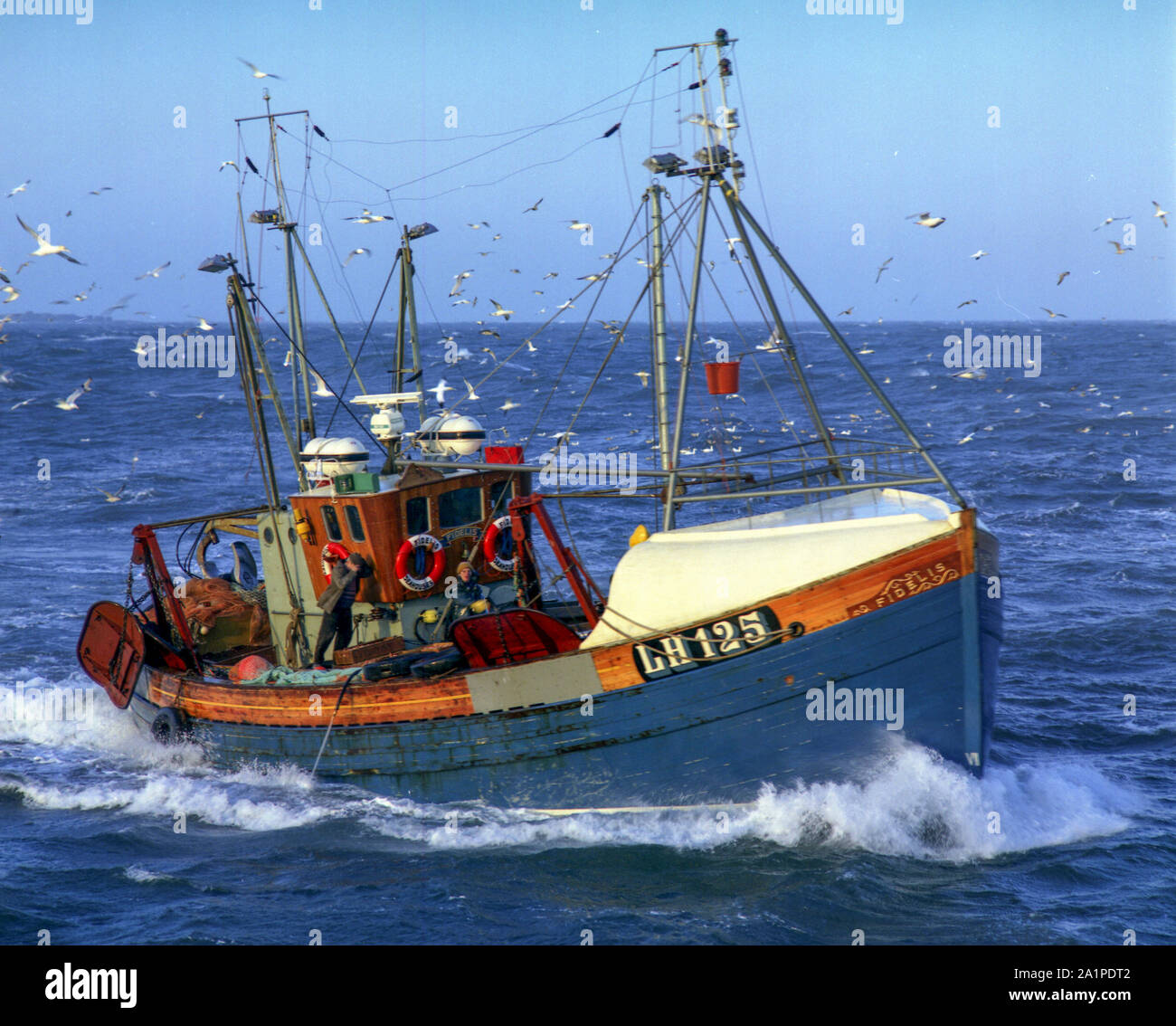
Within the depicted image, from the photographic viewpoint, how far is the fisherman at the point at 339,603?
53.9 feet

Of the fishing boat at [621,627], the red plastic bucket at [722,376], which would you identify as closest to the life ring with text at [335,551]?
the fishing boat at [621,627]

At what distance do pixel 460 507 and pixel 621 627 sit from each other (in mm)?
4322

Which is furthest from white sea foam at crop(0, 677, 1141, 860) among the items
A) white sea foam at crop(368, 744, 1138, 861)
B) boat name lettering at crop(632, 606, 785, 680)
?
boat name lettering at crop(632, 606, 785, 680)

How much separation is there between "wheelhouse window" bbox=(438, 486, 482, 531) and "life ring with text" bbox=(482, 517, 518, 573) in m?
0.52

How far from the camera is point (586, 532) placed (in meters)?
33.2

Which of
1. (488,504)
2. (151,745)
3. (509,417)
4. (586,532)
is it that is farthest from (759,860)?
(509,417)

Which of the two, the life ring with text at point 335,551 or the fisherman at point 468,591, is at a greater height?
the life ring with text at point 335,551

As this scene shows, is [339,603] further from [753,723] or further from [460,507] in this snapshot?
[753,723]

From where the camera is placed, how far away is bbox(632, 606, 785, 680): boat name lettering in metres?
13.5

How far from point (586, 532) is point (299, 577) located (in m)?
15.4

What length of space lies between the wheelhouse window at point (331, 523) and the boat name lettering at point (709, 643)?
544cm

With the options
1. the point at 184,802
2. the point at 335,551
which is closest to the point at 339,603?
the point at 335,551

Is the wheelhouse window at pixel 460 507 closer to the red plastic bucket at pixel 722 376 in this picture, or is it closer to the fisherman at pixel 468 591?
the fisherman at pixel 468 591
